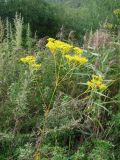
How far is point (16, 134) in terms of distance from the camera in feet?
12.9

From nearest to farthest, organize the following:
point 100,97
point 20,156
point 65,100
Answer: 1. point 20,156
2. point 65,100
3. point 100,97

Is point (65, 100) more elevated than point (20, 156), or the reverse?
point (65, 100)

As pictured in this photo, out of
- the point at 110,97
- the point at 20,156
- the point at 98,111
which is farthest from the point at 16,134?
the point at 110,97

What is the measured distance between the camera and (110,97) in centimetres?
450

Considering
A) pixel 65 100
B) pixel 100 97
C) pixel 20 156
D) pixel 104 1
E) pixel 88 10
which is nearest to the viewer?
pixel 20 156

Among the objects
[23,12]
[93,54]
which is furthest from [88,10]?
[93,54]

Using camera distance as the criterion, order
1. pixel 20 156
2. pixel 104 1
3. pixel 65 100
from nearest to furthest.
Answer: pixel 20 156, pixel 65 100, pixel 104 1

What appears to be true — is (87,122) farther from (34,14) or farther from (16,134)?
(34,14)

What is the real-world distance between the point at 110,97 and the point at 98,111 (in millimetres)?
490

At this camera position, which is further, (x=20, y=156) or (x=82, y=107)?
(x=82, y=107)

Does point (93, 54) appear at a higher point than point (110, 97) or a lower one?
higher

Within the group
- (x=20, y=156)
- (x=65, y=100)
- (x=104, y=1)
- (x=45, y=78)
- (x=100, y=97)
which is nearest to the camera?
(x=20, y=156)

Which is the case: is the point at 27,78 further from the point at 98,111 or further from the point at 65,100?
the point at 98,111

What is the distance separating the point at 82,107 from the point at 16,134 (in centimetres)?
60
